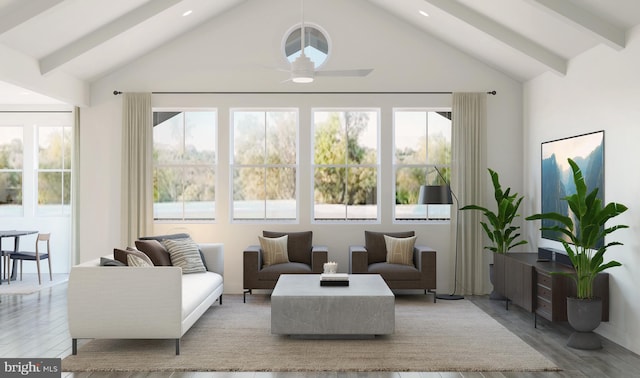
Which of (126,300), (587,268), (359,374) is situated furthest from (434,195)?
(126,300)

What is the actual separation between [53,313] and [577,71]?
6673 millimetres

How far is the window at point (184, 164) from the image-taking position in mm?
9031

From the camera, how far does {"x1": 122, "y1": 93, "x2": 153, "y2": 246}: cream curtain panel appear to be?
875cm

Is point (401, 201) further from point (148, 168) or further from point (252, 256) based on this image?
point (148, 168)

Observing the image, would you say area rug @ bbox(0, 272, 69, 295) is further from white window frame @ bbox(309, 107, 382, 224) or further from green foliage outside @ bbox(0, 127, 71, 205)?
white window frame @ bbox(309, 107, 382, 224)

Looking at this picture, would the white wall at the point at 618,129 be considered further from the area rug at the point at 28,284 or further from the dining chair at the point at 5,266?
the dining chair at the point at 5,266

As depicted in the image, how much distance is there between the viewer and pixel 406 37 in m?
8.87

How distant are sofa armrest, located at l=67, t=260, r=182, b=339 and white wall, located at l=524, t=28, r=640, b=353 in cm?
419

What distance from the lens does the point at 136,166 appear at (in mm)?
8781

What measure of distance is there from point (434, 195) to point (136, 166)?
424cm

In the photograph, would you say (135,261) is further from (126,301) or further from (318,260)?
(318,260)

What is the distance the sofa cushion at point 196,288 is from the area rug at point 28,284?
2.78 m

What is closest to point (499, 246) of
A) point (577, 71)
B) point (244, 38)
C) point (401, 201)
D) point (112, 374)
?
point (401, 201)

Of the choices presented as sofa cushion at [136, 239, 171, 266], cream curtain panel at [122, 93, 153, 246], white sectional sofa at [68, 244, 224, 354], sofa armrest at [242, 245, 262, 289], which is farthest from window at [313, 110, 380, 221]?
white sectional sofa at [68, 244, 224, 354]
